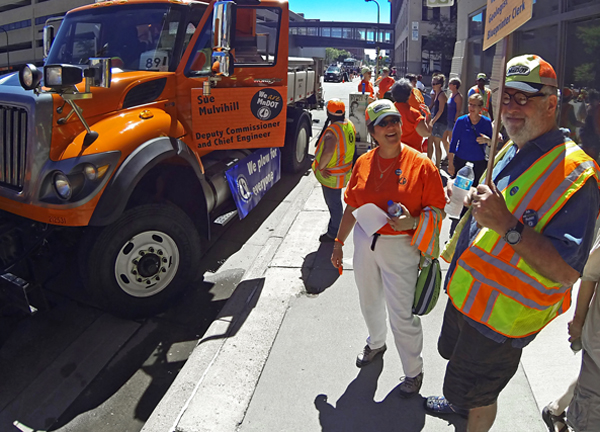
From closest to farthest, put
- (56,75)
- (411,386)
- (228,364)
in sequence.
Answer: (411,386)
(228,364)
(56,75)

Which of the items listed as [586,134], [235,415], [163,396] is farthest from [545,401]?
[586,134]

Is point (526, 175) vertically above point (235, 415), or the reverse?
point (526, 175)

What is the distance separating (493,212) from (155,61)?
4061mm

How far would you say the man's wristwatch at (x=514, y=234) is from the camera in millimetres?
1938

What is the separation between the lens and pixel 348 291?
4523 mm

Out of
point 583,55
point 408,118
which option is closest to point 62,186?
point 408,118

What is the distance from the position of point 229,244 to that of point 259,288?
5.46ft

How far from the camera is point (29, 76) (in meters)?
3.75

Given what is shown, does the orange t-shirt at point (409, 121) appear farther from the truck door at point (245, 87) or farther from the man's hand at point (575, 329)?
the man's hand at point (575, 329)

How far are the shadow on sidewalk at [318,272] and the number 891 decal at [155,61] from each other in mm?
2414

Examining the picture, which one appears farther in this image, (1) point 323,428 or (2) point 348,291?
(2) point 348,291

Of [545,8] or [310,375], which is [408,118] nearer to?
[310,375]

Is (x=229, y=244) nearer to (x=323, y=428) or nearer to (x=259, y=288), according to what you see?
(x=259, y=288)

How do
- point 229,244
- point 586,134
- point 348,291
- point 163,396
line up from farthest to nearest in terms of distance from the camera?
point 586,134 → point 229,244 → point 348,291 → point 163,396
